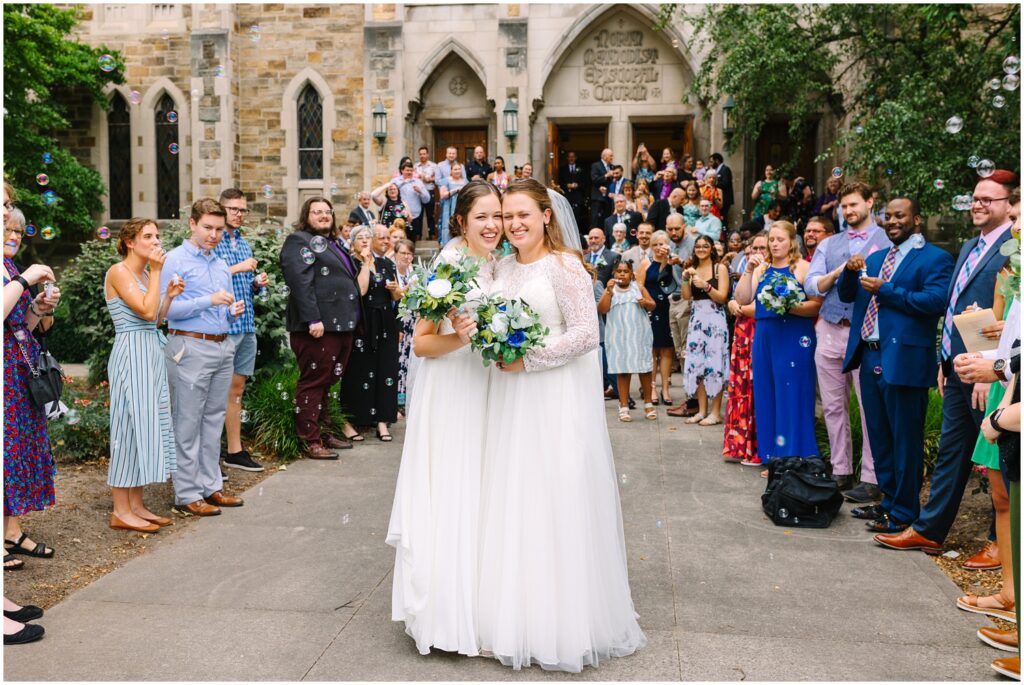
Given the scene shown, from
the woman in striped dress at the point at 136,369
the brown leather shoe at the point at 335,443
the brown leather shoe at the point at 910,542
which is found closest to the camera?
the brown leather shoe at the point at 910,542

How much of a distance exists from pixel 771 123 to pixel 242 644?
61.7ft

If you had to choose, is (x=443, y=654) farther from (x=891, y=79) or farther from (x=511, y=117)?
(x=511, y=117)

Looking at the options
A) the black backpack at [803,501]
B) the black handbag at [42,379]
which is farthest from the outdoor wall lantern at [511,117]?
the black handbag at [42,379]

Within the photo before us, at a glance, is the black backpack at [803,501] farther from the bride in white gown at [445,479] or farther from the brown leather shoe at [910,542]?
the bride in white gown at [445,479]

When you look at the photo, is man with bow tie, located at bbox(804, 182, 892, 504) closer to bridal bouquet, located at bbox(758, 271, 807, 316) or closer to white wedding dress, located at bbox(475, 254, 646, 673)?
bridal bouquet, located at bbox(758, 271, 807, 316)

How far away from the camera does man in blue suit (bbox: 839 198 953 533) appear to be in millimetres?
5934

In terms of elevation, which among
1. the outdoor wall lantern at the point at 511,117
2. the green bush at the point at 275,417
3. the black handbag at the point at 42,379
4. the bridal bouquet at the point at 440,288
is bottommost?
the green bush at the point at 275,417

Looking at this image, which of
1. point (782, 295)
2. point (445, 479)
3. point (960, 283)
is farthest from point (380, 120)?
point (445, 479)

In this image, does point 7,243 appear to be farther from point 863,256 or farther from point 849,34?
point 849,34

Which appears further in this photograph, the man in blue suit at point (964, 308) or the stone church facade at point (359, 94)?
the stone church facade at point (359, 94)

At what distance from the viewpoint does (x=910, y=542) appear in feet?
18.8

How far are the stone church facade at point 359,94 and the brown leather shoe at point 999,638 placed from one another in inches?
650

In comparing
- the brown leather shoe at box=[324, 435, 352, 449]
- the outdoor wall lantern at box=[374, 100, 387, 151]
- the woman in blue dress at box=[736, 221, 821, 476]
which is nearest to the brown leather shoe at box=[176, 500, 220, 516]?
the brown leather shoe at box=[324, 435, 352, 449]

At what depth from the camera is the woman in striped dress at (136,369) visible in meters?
5.79
